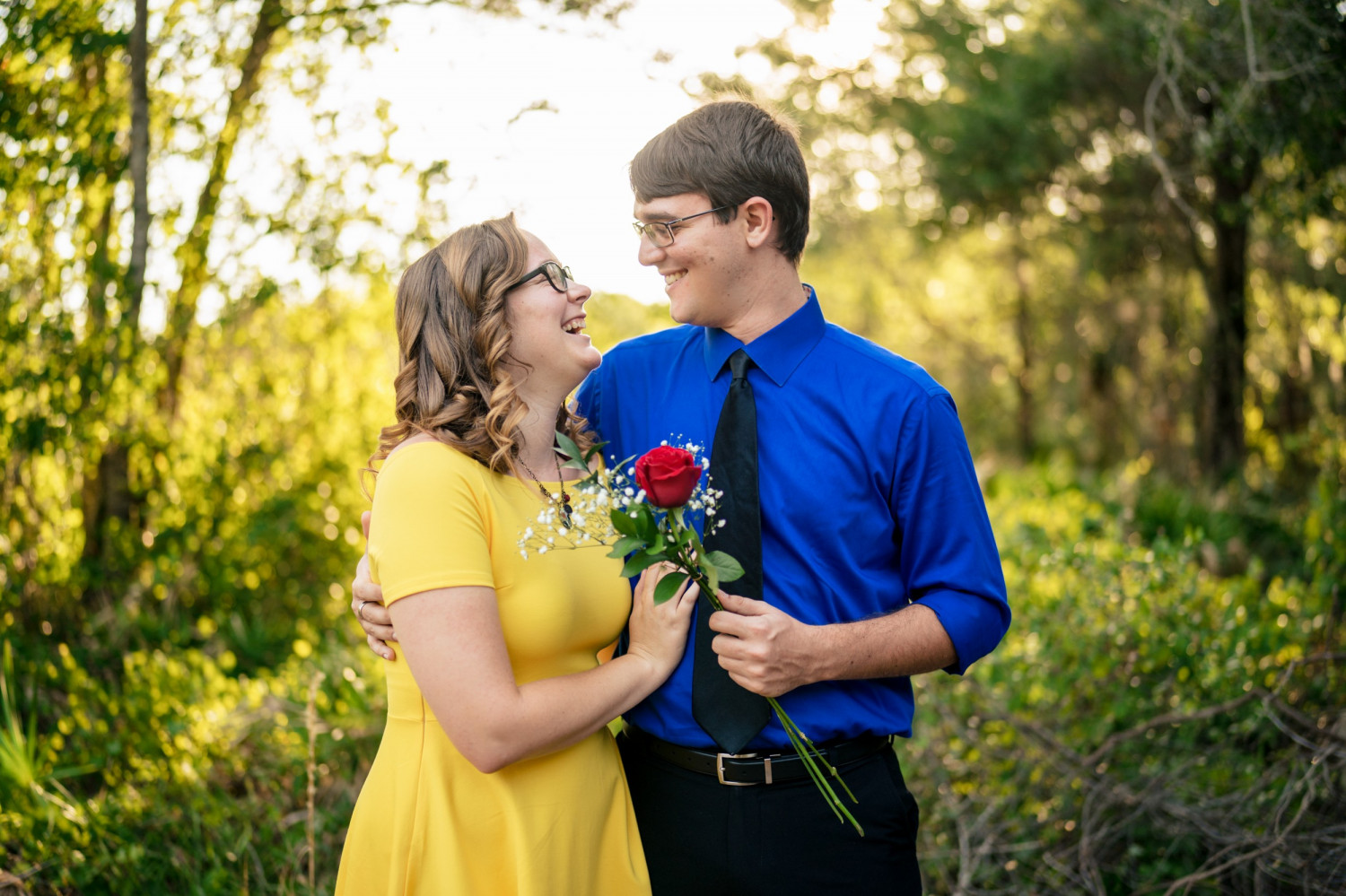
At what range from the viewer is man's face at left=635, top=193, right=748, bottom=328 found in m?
2.66

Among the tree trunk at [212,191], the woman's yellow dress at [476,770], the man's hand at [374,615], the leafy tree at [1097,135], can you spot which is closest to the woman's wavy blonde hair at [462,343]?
the woman's yellow dress at [476,770]

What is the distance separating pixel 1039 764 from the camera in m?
4.89

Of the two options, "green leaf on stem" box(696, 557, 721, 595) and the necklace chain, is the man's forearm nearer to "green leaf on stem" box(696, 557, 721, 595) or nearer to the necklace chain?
"green leaf on stem" box(696, 557, 721, 595)

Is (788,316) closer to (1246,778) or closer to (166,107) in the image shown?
(1246,778)

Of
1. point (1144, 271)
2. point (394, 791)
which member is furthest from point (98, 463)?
point (1144, 271)

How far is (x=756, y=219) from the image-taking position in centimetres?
270

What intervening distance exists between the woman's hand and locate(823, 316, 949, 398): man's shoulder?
73 cm

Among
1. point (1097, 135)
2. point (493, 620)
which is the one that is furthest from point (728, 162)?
point (1097, 135)

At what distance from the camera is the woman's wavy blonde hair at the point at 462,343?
237 cm

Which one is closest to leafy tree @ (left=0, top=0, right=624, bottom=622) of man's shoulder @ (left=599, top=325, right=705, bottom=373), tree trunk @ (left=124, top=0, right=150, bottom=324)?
tree trunk @ (left=124, top=0, right=150, bottom=324)

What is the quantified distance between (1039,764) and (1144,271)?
460 inches

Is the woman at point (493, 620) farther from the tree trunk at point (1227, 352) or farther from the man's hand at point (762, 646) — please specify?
the tree trunk at point (1227, 352)

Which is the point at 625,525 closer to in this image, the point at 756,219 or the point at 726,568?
the point at 726,568

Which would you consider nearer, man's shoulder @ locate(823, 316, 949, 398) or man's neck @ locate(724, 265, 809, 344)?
man's shoulder @ locate(823, 316, 949, 398)
